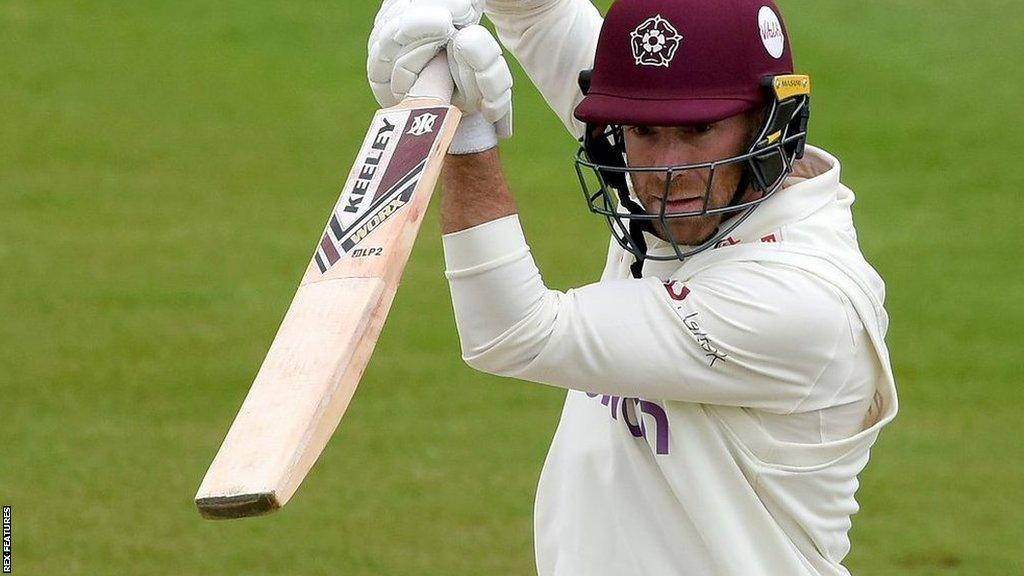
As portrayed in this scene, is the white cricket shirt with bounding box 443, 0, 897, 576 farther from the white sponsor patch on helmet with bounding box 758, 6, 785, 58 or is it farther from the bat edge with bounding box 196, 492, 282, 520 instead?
the bat edge with bounding box 196, 492, 282, 520

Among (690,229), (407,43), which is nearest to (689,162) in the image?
(690,229)

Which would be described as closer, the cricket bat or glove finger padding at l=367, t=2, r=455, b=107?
the cricket bat

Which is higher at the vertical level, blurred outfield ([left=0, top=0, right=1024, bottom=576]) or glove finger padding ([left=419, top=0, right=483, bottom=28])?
glove finger padding ([left=419, top=0, right=483, bottom=28])

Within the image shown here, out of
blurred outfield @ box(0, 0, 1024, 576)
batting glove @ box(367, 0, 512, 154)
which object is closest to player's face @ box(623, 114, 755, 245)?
batting glove @ box(367, 0, 512, 154)

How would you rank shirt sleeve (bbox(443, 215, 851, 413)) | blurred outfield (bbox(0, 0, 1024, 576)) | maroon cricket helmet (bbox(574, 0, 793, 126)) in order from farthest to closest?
blurred outfield (bbox(0, 0, 1024, 576)) → maroon cricket helmet (bbox(574, 0, 793, 126)) → shirt sleeve (bbox(443, 215, 851, 413))

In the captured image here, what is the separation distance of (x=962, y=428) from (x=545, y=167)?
3957mm

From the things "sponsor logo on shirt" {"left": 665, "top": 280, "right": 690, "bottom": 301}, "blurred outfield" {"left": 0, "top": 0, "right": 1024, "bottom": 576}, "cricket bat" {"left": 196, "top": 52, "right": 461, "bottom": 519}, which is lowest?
"blurred outfield" {"left": 0, "top": 0, "right": 1024, "bottom": 576}

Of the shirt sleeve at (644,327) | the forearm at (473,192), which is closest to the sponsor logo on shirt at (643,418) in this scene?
the shirt sleeve at (644,327)

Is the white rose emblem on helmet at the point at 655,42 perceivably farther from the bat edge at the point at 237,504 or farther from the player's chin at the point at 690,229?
the bat edge at the point at 237,504

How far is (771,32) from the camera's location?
2990 millimetres

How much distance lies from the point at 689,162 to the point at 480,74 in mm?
409

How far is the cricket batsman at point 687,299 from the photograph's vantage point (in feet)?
9.21

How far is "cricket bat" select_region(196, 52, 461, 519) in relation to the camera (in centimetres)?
→ 240

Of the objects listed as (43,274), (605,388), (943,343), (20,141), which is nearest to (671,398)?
(605,388)
